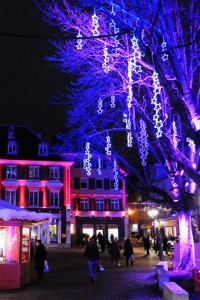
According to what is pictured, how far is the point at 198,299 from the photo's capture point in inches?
473

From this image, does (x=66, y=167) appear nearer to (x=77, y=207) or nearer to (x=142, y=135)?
(x=77, y=207)

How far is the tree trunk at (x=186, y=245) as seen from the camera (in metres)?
16.8

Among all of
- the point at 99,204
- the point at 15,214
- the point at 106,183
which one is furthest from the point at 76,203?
the point at 15,214

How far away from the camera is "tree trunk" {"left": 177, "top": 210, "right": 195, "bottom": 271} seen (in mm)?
16823

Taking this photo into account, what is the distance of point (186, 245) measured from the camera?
56.2ft

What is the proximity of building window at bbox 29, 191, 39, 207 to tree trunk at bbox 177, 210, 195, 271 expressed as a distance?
3785 centimetres

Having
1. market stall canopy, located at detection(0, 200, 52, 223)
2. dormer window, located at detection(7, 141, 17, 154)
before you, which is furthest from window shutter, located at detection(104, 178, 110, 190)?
market stall canopy, located at detection(0, 200, 52, 223)

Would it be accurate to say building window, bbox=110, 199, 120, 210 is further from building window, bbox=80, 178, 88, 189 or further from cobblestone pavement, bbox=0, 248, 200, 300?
cobblestone pavement, bbox=0, 248, 200, 300

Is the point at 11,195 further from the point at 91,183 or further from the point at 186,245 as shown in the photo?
the point at 186,245

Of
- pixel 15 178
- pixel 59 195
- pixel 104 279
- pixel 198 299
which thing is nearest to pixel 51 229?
pixel 59 195

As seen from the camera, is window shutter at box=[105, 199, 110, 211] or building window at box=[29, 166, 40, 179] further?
window shutter at box=[105, 199, 110, 211]

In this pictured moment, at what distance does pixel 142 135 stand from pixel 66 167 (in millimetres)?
37901

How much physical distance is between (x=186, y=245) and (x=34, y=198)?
3886 cm

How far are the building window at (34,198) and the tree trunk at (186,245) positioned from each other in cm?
3785
